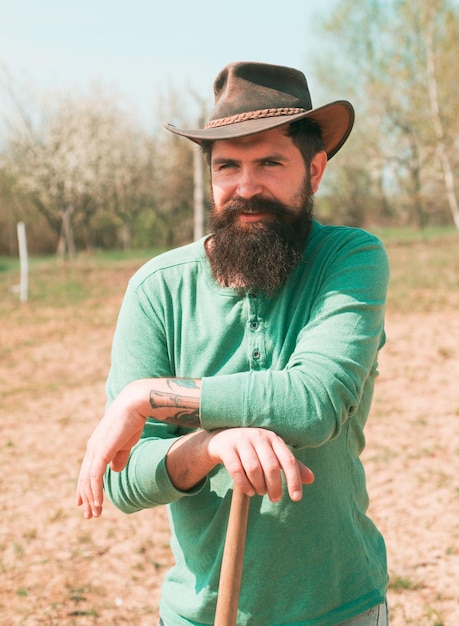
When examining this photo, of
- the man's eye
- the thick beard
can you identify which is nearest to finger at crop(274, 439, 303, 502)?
the thick beard

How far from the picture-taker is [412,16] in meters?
25.5

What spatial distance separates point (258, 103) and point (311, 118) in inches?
6.6

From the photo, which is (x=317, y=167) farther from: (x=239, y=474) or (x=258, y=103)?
(x=239, y=474)

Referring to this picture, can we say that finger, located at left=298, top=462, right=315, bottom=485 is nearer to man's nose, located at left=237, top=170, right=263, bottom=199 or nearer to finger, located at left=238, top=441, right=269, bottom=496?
finger, located at left=238, top=441, right=269, bottom=496

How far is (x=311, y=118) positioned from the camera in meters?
1.95

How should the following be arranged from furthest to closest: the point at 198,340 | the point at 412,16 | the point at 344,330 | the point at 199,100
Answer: the point at 412,16 < the point at 199,100 < the point at 198,340 < the point at 344,330

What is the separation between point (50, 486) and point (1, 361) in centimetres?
603

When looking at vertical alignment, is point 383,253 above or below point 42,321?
above

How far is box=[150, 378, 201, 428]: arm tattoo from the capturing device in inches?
61.1

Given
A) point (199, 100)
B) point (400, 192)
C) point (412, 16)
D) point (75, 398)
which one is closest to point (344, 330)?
point (75, 398)

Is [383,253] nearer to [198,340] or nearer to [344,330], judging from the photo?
[344,330]

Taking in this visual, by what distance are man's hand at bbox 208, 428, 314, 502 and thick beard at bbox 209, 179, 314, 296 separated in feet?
1.68

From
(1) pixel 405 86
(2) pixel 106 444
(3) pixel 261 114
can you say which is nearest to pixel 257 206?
(3) pixel 261 114

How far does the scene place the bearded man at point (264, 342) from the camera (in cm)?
173
